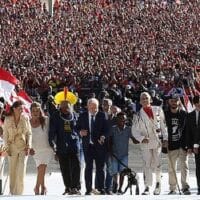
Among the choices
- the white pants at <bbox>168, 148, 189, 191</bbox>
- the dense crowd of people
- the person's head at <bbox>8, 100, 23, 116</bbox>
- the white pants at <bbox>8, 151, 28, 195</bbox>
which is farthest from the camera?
the dense crowd of people

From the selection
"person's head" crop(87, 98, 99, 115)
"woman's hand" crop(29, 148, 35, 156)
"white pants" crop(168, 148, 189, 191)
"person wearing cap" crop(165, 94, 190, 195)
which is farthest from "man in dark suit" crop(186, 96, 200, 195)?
"woman's hand" crop(29, 148, 35, 156)

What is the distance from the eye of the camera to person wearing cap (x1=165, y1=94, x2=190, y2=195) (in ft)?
51.1

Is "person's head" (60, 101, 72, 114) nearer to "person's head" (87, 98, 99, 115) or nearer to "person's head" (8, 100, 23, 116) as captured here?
"person's head" (87, 98, 99, 115)

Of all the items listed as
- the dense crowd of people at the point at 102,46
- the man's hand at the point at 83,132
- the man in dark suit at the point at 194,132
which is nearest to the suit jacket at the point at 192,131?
the man in dark suit at the point at 194,132

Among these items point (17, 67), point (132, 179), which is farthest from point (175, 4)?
point (132, 179)

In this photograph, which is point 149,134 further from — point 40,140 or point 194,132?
point 40,140

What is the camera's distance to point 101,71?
34.7 metres

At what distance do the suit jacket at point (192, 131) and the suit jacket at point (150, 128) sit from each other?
37 centimetres

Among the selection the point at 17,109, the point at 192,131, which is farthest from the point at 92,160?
the point at 192,131

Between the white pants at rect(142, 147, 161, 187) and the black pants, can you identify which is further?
the white pants at rect(142, 147, 161, 187)

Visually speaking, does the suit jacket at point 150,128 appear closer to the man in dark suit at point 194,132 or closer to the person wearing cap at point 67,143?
the man in dark suit at point 194,132

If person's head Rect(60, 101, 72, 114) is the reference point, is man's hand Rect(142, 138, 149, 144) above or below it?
below

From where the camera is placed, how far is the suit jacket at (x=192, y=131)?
604 inches

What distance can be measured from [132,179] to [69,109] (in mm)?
1539
